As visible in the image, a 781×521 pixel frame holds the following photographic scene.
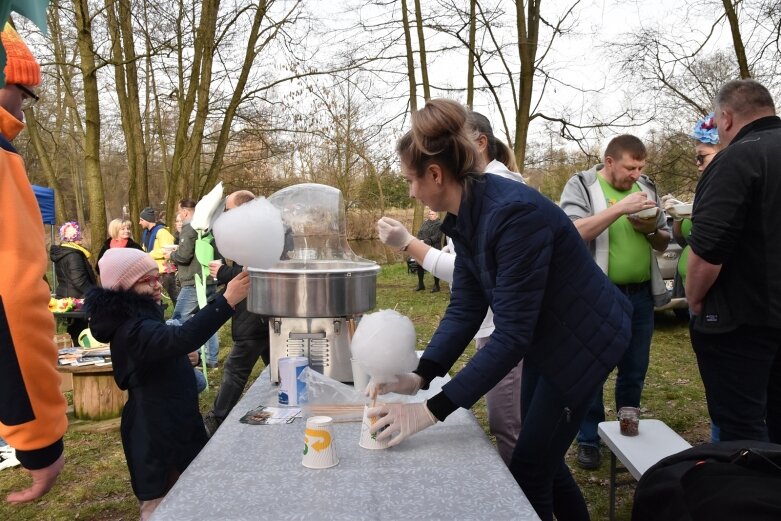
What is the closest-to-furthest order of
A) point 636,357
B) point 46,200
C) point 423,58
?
1. point 636,357
2. point 46,200
3. point 423,58

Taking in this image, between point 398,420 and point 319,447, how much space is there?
9.2 inches

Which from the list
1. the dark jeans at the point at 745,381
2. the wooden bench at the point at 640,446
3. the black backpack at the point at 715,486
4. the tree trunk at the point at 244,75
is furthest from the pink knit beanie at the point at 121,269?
the tree trunk at the point at 244,75

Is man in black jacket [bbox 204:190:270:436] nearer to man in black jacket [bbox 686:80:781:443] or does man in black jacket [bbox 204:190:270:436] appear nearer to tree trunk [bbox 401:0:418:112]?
man in black jacket [bbox 686:80:781:443]

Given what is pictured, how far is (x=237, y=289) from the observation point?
2408 millimetres

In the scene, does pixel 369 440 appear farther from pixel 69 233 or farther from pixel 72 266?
pixel 69 233

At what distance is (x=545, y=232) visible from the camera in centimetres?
167

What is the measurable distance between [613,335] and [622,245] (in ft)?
5.37

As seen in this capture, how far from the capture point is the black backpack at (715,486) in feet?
3.26

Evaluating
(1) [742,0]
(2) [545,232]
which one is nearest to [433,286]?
(1) [742,0]

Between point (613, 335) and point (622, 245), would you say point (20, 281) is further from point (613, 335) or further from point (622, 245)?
point (622, 245)

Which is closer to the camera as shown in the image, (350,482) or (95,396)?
(350,482)

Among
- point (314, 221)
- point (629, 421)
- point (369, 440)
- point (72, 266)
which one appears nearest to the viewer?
point (369, 440)

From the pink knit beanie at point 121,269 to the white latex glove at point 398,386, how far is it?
1.18 metres

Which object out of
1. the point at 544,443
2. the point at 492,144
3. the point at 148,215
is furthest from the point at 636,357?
the point at 148,215
